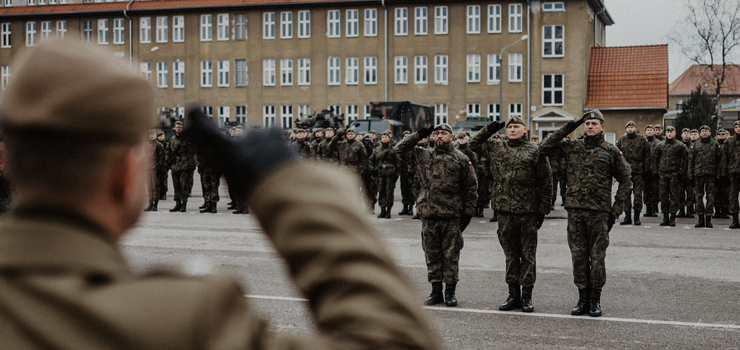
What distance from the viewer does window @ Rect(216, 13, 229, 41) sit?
5212 cm

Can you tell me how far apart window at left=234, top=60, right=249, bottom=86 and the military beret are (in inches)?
2044

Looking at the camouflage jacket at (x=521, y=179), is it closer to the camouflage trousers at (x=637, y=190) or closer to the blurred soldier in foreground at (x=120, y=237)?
the blurred soldier in foreground at (x=120, y=237)

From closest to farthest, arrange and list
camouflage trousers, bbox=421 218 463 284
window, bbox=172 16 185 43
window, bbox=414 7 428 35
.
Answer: camouflage trousers, bbox=421 218 463 284
window, bbox=414 7 428 35
window, bbox=172 16 185 43

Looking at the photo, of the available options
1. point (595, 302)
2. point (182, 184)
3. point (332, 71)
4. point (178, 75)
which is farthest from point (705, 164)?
point (178, 75)

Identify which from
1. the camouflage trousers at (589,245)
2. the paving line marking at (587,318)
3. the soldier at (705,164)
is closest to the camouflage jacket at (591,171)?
the camouflage trousers at (589,245)

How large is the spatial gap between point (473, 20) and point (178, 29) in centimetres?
1935

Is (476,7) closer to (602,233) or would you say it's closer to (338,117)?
(338,117)

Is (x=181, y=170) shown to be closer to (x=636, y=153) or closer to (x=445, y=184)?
(x=636, y=153)

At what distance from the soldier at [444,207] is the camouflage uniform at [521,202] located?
1.46 feet

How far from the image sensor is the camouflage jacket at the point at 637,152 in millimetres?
18828

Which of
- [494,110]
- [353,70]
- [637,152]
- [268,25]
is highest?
[268,25]

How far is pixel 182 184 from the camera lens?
20312 mm

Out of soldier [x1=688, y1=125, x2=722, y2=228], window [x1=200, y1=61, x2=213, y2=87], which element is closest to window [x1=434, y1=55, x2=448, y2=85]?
window [x1=200, y1=61, x2=213, y2=87]

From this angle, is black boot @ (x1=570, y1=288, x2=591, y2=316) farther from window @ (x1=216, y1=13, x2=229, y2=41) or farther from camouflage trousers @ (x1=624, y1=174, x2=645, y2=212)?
window @ (x1=216, y1=13, x2=229, y2=41)
